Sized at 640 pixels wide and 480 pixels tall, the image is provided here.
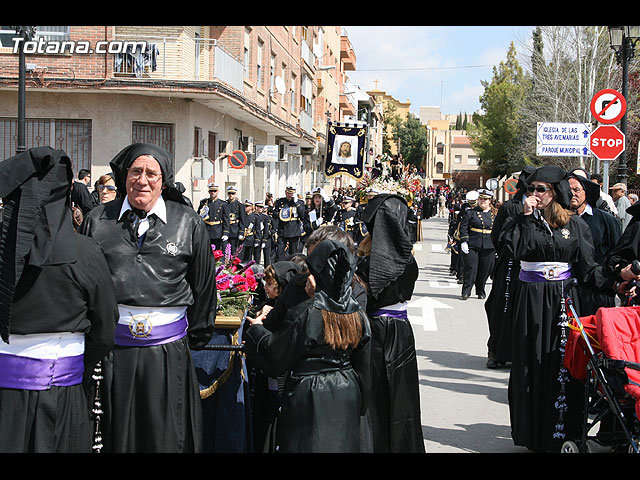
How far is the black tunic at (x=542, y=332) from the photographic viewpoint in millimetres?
5910

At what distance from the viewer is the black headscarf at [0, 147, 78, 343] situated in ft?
11.2

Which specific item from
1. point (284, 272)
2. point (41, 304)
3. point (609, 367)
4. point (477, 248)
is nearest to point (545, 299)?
point (609, 367)

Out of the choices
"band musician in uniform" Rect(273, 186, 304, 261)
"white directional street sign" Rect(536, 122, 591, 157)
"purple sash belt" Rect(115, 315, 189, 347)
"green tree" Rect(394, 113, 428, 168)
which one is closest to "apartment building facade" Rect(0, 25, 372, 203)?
"band musician in uniform" Rect(273, 186, 304, 261)

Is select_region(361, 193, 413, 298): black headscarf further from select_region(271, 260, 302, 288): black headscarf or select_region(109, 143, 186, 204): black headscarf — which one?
select_region(109, 143, 186, 204): black headscarf

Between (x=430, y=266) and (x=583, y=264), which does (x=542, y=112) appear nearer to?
(x=430, y=266)

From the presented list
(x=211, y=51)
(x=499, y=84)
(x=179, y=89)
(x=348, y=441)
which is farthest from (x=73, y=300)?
(x=499, y=84)

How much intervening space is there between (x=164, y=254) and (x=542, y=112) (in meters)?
40.3

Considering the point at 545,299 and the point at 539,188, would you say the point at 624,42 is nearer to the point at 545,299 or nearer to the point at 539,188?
the point at 539,188

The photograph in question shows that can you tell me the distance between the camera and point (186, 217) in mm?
4555

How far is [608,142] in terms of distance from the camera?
13.4m

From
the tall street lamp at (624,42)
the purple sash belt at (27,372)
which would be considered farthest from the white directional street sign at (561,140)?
the purple sash belt at (27,372)

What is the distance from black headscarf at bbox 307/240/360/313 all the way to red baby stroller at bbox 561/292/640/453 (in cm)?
191

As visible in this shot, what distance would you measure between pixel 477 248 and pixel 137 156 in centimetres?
1162

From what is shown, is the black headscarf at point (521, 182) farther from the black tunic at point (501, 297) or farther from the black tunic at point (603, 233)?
the black tunic at point (501, 297)
